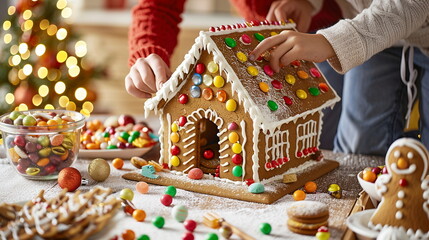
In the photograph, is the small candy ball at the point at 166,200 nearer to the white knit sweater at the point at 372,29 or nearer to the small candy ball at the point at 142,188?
the small candy ball at the point at 142,188

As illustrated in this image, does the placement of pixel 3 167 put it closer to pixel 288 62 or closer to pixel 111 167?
pixel 111 167

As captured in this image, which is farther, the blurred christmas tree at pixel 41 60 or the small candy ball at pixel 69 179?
the blurred christmas tree at pixel 41 60

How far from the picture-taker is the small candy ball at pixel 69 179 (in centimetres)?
142

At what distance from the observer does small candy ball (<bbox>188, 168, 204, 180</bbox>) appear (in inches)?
60.2

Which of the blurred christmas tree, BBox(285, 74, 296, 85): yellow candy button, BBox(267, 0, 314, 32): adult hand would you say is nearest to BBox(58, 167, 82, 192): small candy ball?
BBox(285, 74, 296, 85): yellow candy button

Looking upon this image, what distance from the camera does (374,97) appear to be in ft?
6.93

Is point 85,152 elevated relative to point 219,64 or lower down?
lower down

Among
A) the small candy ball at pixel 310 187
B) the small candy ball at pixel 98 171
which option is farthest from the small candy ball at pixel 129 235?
the small candy ball at pixel 310 187

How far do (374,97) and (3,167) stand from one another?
51.1 inches

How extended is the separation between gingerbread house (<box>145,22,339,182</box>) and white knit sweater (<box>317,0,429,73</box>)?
16 cm

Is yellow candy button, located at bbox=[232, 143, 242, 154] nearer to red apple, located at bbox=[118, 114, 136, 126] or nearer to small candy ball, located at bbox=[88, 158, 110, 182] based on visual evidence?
small candy ball, located at bbox=[88, 158, 110, 182]

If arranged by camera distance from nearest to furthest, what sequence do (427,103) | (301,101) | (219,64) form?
(219,64) → (301,101) → (427,103)

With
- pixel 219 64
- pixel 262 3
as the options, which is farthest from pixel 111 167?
pixel 262 3

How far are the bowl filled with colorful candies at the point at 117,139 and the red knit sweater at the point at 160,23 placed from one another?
0.22 metres
